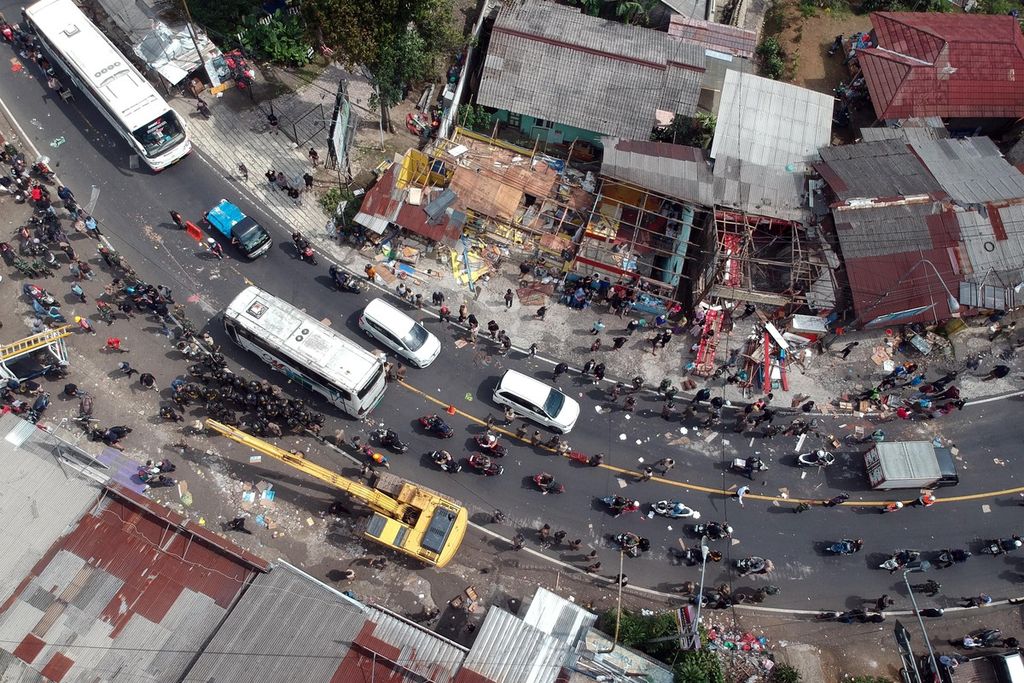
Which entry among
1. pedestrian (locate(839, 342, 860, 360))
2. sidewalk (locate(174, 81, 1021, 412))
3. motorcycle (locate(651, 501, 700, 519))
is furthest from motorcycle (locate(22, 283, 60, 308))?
pedestrian (locate(839, 342, 860, 360))

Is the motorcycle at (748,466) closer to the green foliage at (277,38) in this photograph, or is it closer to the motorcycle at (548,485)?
the motorcycle at (548,485)

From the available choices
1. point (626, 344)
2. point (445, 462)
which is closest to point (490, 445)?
point (445, 462)

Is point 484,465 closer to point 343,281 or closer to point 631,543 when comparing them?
point 631,543

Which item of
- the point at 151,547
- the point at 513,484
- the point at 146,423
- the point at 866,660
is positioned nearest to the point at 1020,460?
the point at 866,660

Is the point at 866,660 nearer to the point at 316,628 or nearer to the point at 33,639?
the point at 316,628

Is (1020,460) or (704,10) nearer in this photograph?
(1020,460)

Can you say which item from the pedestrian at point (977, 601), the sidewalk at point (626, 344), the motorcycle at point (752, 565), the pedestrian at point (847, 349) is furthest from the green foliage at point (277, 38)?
the pedestrian at point (977, 601)
